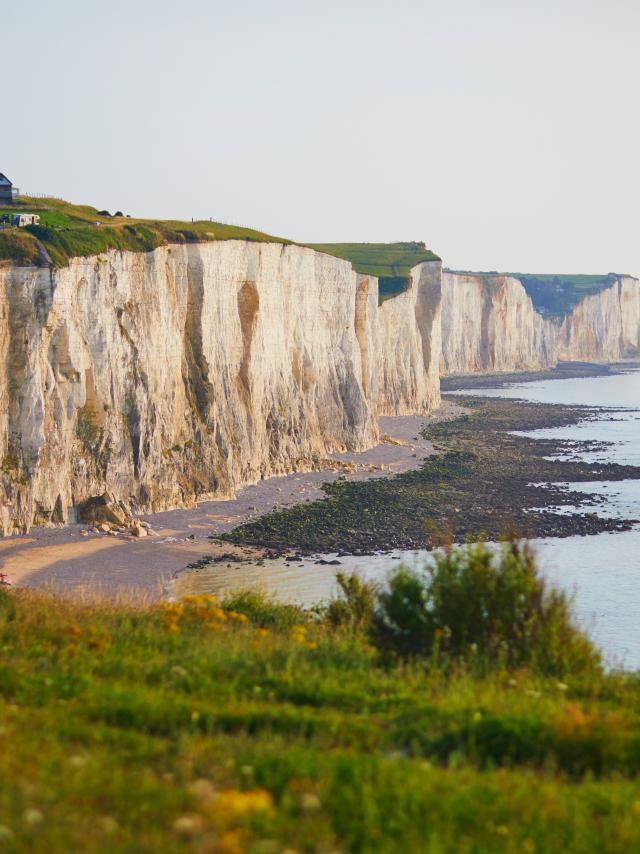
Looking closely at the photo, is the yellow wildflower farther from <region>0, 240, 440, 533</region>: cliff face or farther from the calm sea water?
<region>0, 240, 440, 533</region>: cliff face

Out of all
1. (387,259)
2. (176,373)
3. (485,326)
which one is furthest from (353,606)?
(485,326)

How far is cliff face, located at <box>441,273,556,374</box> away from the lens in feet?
457

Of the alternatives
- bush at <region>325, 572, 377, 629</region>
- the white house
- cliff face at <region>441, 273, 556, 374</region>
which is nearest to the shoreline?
bush at <region>325, 572, 377, 629</region>

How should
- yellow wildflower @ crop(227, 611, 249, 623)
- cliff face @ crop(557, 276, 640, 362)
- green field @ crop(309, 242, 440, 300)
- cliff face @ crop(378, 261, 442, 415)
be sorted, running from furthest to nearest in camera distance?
1. cliff face @ crop(557, 276, 640, 362)
2. green field @ crop(309, 242, 440, 300)
3. cliff face @ crop(378, 261, 442, 415)
4. yellow wildflower @ crop(227, 611, 249, 623)

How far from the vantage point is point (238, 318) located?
49312mm

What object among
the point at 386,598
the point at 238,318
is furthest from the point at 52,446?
the point at 386,598

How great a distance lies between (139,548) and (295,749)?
88.5 feet

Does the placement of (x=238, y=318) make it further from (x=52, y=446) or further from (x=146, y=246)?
(x=52, y=446)

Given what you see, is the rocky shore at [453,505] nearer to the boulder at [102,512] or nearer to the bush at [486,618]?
the boulder at [102,512]

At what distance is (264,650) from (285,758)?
399 cm

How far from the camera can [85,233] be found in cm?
3875

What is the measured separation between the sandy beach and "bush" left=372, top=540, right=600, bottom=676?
895 centimetres

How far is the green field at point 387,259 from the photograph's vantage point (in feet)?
292

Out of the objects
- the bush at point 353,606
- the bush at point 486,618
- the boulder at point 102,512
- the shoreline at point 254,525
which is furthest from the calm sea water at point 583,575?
the bush at point 486,618
